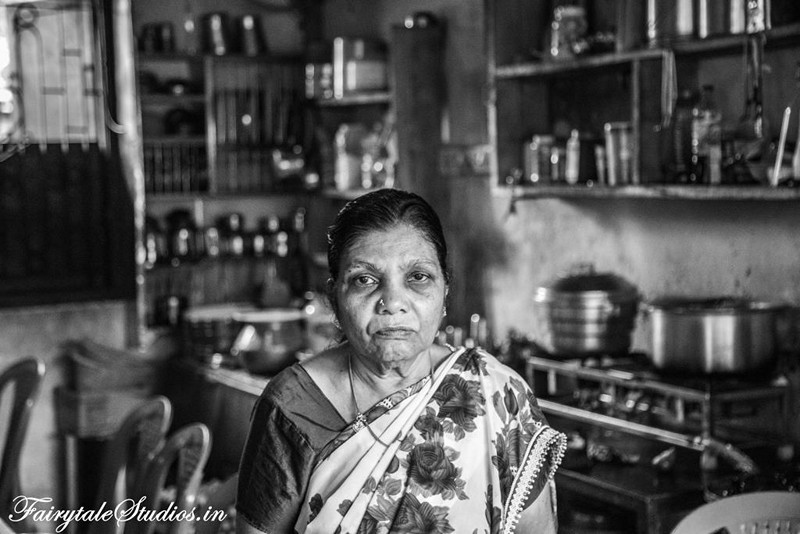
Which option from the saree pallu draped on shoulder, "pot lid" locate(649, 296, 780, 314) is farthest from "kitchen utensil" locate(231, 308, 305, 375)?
the saree pallu draped on shoulder

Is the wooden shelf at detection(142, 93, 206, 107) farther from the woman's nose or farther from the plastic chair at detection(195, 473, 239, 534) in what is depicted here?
the woman's nose

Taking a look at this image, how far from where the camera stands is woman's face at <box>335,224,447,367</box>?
1.87 meters

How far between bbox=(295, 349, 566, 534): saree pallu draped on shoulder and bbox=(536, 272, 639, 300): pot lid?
1699mm

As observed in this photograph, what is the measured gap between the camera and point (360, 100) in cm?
515

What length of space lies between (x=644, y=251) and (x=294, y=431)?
7.17 ft

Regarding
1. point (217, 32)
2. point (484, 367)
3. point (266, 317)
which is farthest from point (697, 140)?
point (217, 32)

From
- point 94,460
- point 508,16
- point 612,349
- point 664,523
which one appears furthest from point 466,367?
point 94,460

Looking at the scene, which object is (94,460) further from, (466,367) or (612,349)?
(466,367)

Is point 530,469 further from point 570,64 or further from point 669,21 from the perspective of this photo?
point 570,64

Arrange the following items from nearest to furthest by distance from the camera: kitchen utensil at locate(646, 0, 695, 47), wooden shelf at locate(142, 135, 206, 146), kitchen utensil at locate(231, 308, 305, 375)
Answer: kitchen utensil at locate(646, 0, 695, 47)
kitchen utensil at locate(231, 308, 305, 375)
wooden shelf at locate(142, 135, 206, 146)

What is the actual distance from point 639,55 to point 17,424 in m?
2.27

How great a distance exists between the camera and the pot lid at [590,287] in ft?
11.7

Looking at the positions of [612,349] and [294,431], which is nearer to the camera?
[294,431]

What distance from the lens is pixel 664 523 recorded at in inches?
110
